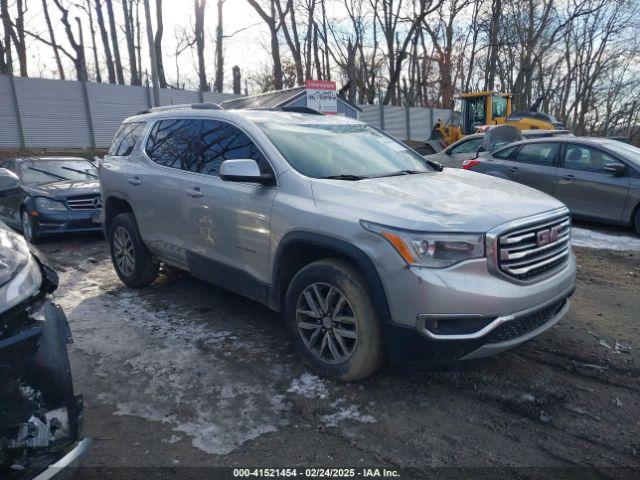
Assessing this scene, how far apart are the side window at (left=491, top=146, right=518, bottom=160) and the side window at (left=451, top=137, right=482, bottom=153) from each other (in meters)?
2.09

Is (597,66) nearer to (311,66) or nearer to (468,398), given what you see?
(311,66)

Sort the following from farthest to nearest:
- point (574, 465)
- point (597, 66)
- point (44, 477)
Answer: point (597, 66) → point (574, 465) → point (44, 477)

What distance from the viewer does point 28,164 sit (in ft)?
29.7

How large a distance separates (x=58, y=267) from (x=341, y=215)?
16.9ft

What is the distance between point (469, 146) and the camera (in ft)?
37.2

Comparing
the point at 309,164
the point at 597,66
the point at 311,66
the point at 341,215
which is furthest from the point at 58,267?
the point at 597,66

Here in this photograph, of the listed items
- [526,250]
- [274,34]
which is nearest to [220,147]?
[526,250]

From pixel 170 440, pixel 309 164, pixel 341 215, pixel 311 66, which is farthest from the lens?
pixel 311 66

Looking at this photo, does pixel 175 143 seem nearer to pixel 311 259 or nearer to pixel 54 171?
pixel 311 259

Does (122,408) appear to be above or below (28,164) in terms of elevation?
below

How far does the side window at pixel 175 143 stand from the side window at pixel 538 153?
632 cm

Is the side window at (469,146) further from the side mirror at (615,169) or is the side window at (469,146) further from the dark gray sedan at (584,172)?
the side mirror at (615,169)

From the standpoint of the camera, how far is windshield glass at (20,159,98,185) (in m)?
8.75

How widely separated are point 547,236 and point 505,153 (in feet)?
21.2
